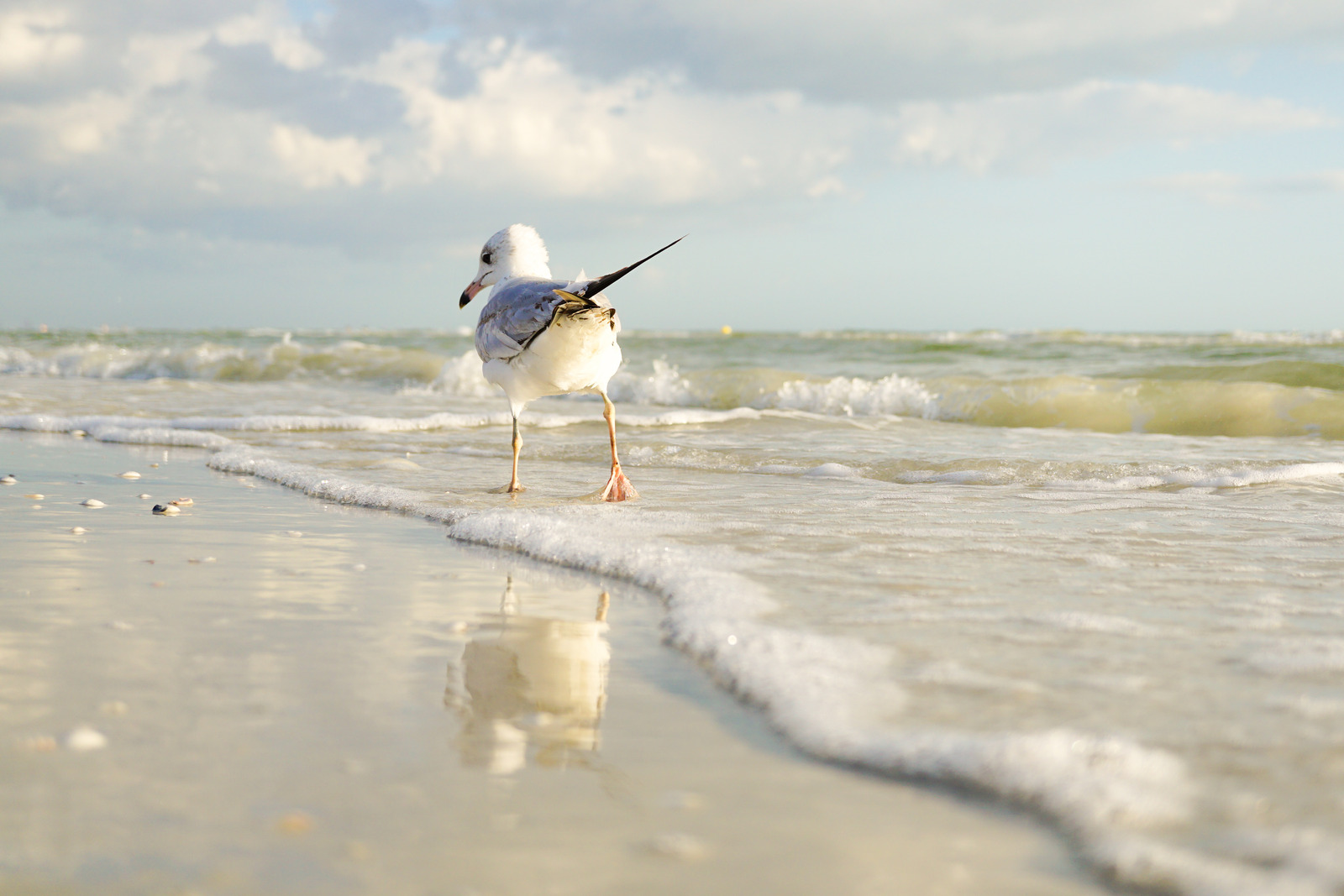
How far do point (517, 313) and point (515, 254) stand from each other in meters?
1.30

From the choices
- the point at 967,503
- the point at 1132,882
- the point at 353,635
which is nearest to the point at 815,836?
the point at 1132,882

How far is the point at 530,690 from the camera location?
2.68 metres

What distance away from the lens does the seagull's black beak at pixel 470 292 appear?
7.23 m

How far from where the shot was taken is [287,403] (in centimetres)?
1267

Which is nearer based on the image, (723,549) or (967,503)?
(723,549)

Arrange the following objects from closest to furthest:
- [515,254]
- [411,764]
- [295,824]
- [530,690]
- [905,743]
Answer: [295,824] → [411,764] → [905,743] → [530,690] → [515,254]

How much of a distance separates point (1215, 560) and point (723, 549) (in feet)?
6.18

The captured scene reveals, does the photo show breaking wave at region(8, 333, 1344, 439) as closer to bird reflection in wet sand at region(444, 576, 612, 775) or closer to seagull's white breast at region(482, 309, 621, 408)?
seagull's white breast at region(482, 309, 621, 408)

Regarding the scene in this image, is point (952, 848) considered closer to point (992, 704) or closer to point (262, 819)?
point (992, 704)

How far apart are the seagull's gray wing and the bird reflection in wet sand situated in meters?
2.32

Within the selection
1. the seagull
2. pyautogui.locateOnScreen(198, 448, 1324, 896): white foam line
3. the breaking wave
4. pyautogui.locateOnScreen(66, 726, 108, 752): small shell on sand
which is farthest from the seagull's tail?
the breaking wave

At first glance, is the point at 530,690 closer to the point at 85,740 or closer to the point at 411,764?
the point at 411,764

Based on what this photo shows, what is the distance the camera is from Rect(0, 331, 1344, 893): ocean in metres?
2.07

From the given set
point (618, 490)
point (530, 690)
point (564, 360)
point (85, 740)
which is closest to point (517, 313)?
point (564, 360)
